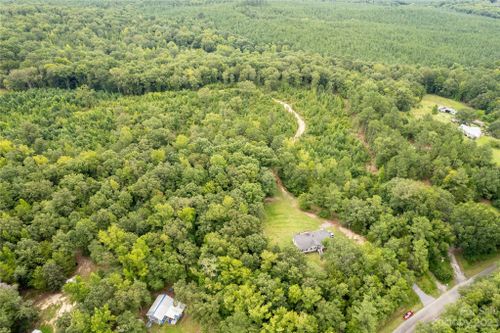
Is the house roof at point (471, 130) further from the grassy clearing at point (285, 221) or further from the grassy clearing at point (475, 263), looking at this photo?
the grassy clearing at point (285, 221)

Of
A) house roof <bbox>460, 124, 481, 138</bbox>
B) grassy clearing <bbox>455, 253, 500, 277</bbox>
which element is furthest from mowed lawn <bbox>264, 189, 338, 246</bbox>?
house roof <bbox>460, 124, 481, 138</bbox>

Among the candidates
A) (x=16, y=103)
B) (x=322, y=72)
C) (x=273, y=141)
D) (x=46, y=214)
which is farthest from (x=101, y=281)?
(x=322, y=72)

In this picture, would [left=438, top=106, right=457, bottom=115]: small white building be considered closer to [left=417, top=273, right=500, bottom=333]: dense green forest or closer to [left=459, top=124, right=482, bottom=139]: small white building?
[left=459, top=124, right=482, bottom=139]: small white building

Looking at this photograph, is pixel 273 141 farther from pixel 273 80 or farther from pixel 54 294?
pixel 54 294

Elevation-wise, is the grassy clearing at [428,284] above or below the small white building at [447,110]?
below

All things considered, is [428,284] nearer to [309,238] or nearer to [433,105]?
[309,238]

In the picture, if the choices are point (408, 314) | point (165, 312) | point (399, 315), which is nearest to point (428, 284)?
point (408, 314)

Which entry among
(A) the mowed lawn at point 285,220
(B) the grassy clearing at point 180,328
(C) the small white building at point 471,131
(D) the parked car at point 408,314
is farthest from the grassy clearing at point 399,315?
(C) the small white building at point 471,131
